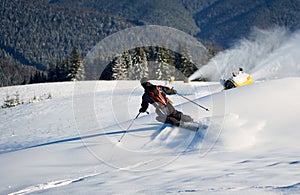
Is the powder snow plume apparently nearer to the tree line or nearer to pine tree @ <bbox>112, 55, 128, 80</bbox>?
the tree line

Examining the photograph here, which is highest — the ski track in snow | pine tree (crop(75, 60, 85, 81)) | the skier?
pine tree (crop(75, 60, 85, 81))

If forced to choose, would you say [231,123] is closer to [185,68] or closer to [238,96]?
[238,96]

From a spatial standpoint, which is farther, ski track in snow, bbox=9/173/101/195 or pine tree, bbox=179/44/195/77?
pine tree, bbox=179/44/195/77

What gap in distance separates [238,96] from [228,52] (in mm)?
41617

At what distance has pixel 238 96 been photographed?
12617 millimetres

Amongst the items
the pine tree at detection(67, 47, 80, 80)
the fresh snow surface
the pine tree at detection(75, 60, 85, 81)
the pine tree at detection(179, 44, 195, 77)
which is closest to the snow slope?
the fresh snow surface

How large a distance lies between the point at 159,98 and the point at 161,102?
166 millimetres

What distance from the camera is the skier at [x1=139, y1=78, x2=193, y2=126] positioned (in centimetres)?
1172

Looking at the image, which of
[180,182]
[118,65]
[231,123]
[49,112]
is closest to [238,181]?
[180,182]

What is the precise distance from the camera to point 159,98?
1202 cm

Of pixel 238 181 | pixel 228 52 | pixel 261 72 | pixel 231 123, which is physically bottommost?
pixel 238 181

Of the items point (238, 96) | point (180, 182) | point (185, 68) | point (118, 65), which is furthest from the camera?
point (118, 65)

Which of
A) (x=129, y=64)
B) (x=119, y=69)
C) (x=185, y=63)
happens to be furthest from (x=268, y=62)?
(x=119, y=69)

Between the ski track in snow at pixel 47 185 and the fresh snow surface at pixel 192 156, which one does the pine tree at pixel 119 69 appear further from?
the ski track in snow at pixel 47 185
